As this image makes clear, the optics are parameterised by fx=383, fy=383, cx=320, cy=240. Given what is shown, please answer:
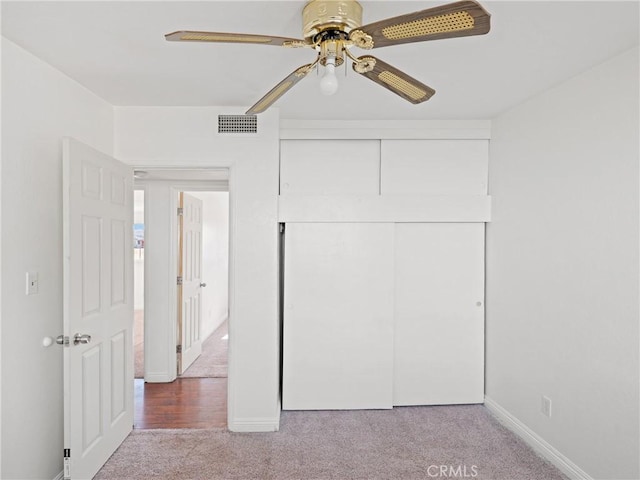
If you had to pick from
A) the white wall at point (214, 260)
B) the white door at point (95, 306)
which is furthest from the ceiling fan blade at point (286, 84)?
the white wall at point (214, 260)

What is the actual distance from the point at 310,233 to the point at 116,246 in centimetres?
141

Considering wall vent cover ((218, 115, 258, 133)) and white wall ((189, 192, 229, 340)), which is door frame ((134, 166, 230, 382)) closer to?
wall vent cover ((218, 115, 258, 133))

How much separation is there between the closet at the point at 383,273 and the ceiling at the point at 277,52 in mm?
503

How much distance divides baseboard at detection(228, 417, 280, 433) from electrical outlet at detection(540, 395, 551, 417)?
1832 mm

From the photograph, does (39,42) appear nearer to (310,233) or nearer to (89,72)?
(89,72)

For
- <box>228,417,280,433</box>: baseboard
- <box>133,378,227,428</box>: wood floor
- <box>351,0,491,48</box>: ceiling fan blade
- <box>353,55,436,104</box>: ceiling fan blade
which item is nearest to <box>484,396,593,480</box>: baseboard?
<box>228,417,280,433</box>: baseboard

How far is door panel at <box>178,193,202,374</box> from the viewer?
13.1 ft

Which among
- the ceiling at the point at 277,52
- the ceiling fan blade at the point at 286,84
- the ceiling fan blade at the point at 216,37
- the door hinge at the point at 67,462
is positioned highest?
the ceiling at the point at 277,52

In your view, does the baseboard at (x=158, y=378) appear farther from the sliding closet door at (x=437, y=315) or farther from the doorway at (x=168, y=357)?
the sliding closet door at (x=437, y=315)

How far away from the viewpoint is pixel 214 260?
6086mm

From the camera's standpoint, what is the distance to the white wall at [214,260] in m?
5.47

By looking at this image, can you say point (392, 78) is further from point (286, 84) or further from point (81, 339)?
point (81, 339)

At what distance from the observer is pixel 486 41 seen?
1.85 meters

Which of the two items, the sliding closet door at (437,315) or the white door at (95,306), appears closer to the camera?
the white door at (95,306)
